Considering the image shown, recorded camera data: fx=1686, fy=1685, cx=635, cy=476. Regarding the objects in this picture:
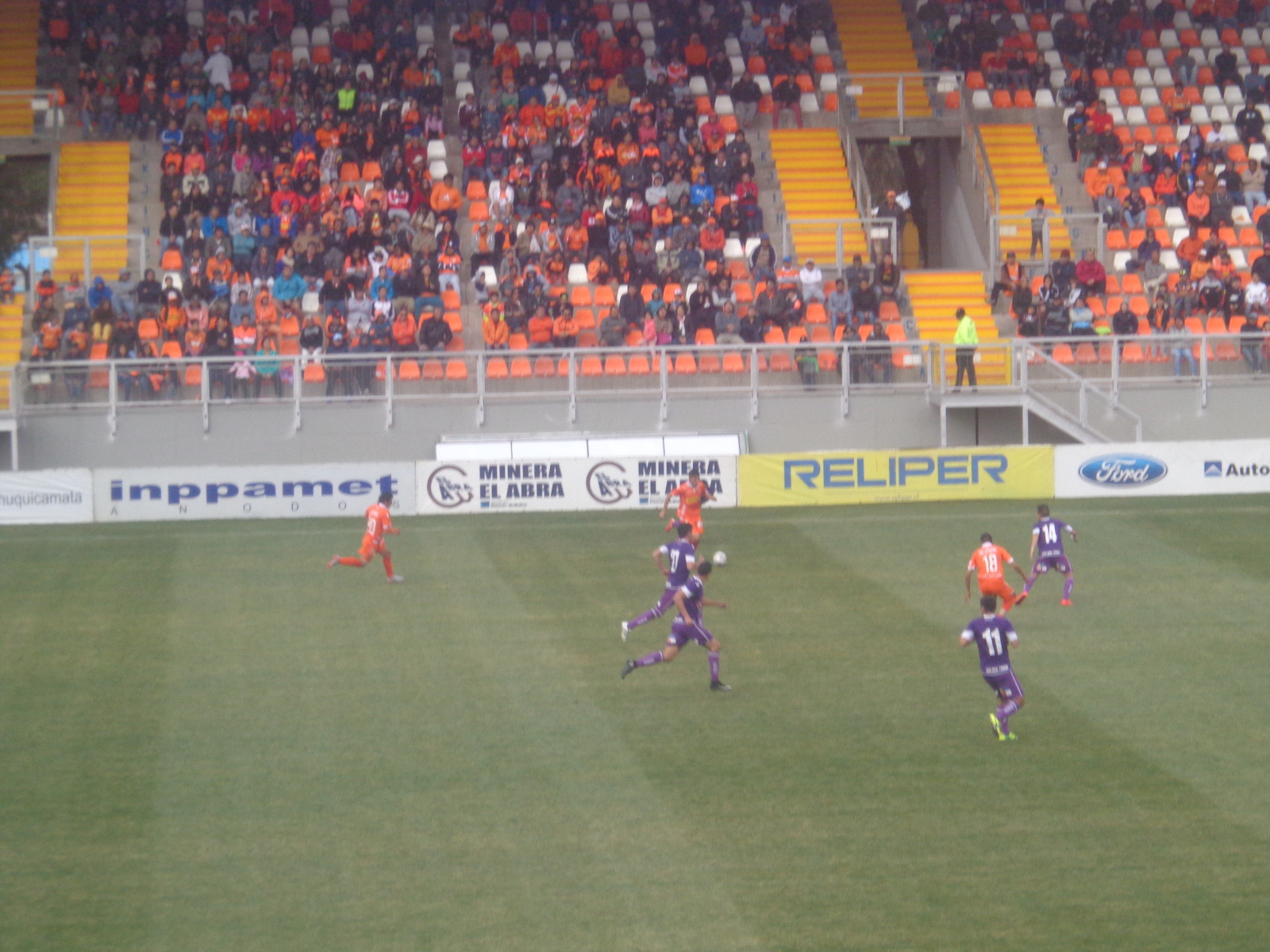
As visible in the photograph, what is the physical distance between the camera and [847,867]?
40.8ft

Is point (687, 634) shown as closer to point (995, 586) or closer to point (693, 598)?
point (693, 598)

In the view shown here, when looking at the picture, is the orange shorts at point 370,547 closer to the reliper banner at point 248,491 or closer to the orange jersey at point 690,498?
the orange jersey at point 690,498

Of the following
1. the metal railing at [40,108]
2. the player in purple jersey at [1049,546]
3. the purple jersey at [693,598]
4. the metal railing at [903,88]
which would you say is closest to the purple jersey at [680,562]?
the purple jersey at [693,598]

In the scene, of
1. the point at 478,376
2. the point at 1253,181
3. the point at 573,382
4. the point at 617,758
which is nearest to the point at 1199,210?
the point at 1253,181

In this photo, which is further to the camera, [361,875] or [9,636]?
[9,636]

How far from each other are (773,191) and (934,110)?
16.9ft

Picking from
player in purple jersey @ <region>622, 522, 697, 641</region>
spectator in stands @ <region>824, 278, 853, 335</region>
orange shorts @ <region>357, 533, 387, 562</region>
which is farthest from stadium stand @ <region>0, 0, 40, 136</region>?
player in purple jersey @ <region>622, 522, 697, 641</region>

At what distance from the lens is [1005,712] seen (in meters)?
15.2

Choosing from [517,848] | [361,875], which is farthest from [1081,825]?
[361,875]

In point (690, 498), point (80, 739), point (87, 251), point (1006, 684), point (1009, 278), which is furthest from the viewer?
point (1009, 278)

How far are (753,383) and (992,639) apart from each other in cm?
1624

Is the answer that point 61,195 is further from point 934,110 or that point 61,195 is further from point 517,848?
point 517,848

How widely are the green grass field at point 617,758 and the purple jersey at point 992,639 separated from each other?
0.86 meters

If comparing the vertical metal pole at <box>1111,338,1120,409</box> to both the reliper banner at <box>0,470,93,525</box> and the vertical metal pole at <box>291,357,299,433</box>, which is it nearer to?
the vertical metal pole at <box>291,357,299,433</box>
